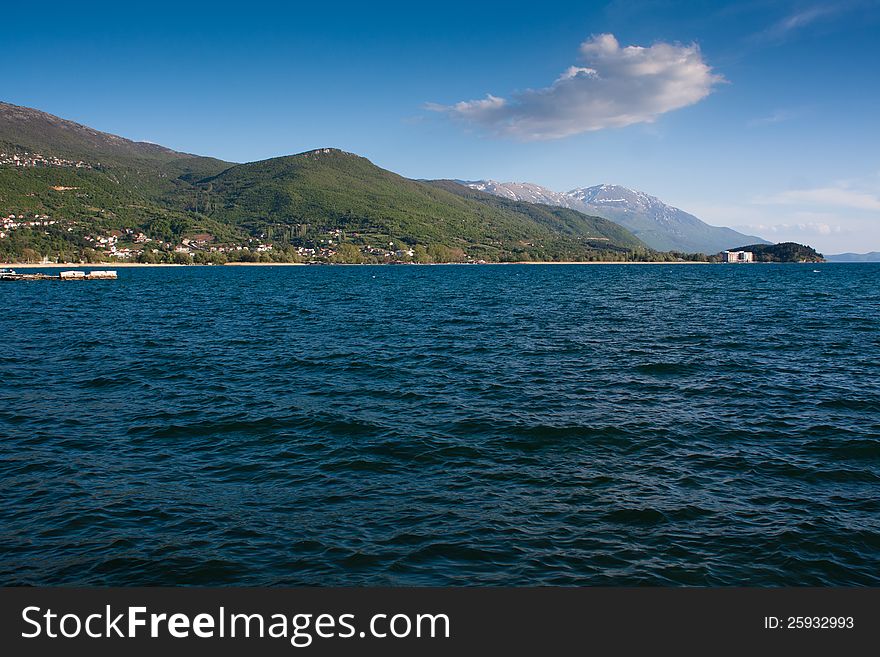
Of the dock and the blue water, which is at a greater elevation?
the dock

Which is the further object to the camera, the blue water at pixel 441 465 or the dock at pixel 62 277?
the dock at pixel 62 277

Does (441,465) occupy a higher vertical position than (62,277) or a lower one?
lower

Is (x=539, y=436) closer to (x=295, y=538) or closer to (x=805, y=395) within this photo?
(x=295, y=538)

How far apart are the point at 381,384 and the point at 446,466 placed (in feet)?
43.5

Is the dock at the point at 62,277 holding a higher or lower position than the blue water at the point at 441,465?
higher

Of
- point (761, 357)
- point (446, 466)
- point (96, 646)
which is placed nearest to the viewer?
point (96, 646)

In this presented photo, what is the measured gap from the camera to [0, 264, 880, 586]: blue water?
544 inches

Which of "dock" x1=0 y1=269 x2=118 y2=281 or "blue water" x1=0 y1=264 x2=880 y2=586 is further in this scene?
"dock" x1=0 y1=269 x2=118 y2=281

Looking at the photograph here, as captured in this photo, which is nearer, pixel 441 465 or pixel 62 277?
pixel 441 465

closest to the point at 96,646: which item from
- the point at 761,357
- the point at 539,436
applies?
the point at 539,436

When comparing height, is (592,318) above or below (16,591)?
above

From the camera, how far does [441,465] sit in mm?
20156

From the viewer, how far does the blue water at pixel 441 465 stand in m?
13.8

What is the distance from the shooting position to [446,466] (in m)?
20.1
